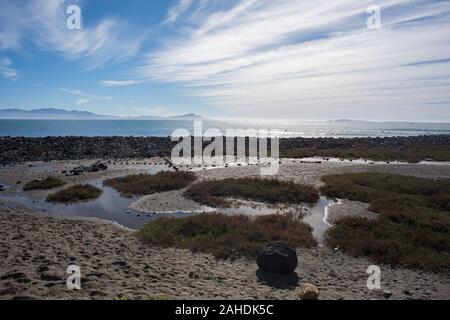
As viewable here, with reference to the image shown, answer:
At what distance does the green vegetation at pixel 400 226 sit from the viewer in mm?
13504

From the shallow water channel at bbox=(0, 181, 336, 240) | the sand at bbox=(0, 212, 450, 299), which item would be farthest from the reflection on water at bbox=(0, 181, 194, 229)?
the sand at bbox=(0, 212, 450, 299)

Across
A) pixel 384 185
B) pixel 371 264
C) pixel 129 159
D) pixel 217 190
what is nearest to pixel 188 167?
pixel 129 159

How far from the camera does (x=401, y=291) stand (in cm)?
1061

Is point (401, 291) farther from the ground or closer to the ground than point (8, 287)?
closer to the ground

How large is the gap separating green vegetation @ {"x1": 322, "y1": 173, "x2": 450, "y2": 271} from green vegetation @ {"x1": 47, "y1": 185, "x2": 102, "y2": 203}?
1635 cm

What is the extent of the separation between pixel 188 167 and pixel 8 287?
101 ft

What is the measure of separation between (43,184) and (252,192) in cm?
1638

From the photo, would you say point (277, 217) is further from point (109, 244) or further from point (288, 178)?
point (288, 178)

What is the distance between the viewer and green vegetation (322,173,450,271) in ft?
44.3

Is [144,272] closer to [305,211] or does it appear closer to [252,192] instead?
[305,211]

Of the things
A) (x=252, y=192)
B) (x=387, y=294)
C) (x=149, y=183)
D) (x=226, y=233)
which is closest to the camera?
(x=387, y=294)

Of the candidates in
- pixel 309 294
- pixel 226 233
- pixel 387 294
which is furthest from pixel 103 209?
pixel 387 294

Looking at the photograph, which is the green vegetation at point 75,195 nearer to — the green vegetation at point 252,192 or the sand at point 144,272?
Answer: the sand at point 144,272

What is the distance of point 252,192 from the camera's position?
2506 cm
